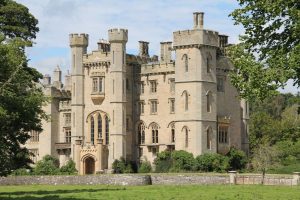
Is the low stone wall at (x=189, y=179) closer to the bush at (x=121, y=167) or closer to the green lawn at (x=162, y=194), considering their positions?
the green lawn at (x=162, y=194)

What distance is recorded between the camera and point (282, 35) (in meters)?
24.7

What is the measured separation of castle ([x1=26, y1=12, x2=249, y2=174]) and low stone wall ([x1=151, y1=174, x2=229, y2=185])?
36.0ft

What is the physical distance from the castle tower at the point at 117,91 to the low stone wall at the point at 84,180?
13490mm

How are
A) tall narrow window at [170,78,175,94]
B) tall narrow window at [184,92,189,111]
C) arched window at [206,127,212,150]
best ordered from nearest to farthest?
arched window at [206,127,212,150], tall narrow window at [184,92,189,111], tall narrow window at [170,78,175,94]

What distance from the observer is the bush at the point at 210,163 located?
60.8m

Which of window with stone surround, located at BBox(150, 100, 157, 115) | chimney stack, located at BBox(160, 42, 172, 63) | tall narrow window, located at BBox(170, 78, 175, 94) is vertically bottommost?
window with stone surround, located at BBox(150, 100, 157, 115)

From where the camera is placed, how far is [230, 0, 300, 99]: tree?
2331 centimetres

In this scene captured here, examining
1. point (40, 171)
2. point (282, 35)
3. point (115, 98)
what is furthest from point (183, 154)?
point (282, 35)

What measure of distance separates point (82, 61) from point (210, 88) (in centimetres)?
1252

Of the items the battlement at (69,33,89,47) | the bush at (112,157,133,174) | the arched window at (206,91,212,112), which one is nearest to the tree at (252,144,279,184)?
the arched window at (206,91,212,112)

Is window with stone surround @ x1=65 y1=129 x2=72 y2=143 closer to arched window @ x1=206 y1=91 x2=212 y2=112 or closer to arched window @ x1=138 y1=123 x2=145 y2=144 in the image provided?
arched window @ x1=138 y1=123 x2=145 y2=144

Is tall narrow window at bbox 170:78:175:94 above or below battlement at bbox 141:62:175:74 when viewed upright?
below

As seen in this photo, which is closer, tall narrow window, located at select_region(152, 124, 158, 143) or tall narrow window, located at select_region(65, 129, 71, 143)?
tall narrow window, located at select_region(152, 124, 158, 143)

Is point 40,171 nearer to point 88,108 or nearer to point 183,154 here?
point 88,108
